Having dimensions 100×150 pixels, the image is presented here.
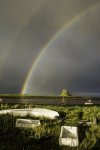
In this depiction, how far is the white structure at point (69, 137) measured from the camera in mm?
9805

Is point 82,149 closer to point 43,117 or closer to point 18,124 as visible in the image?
point 18,124

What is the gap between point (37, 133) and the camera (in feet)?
37.5

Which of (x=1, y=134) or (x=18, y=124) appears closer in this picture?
(x=1, y=134)

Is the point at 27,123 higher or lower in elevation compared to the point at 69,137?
higher

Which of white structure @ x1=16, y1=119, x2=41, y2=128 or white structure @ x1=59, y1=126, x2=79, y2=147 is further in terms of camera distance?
white structure @ x1=16, y1=119, x2=41, y2=128

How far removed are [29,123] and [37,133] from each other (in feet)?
7.01

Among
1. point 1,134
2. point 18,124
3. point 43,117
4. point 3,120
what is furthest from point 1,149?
point 43,117

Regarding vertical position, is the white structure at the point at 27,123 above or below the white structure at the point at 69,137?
above

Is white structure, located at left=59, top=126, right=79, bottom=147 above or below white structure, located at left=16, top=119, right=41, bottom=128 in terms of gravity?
below

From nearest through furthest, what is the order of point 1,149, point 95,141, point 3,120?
point 1,149 < point 95,141 < point 3,120

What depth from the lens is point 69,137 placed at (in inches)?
405

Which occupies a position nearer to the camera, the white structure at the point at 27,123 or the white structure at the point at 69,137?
the white structure at the point at 69,137

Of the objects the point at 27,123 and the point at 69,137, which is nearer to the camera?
the point at 69,137

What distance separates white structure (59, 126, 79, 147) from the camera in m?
9.80
